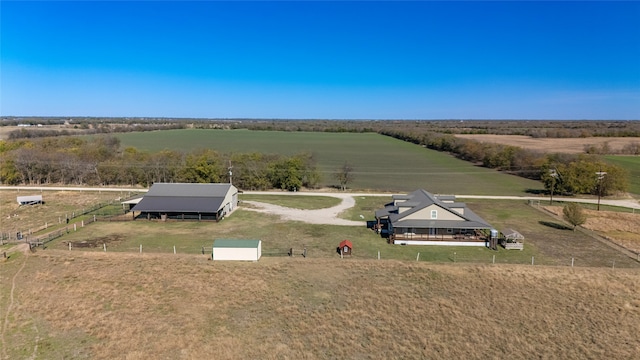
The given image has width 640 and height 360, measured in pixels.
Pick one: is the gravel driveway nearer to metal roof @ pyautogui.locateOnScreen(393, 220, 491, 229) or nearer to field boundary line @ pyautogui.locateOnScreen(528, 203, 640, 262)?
metal roof @ pyautogui.locateOnScreen(393, 220, 491, 229)

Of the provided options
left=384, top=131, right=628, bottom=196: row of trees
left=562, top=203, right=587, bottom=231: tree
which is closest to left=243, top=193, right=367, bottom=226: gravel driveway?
left=562, top=203, right=587, bottom=231: tree

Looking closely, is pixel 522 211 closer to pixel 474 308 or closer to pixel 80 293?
pixel 474 308

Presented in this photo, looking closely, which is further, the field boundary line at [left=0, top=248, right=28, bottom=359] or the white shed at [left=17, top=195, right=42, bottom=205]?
the white shed at [left=17, top=195, right=42, bottom=205]

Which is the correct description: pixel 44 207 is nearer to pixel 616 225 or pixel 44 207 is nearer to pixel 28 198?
pixel 28 198

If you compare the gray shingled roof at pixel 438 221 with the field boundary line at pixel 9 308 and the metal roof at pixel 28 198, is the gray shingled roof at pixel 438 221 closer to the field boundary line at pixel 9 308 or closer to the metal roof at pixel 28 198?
the field boundary line at pixel 9 308

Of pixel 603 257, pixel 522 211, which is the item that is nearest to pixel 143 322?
pixel 603 257

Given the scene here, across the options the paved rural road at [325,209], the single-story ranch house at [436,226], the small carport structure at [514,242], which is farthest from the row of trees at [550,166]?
the single-story ranch house at [436,226]

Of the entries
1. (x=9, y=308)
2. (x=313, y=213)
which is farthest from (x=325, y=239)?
(x=9, y=308)
